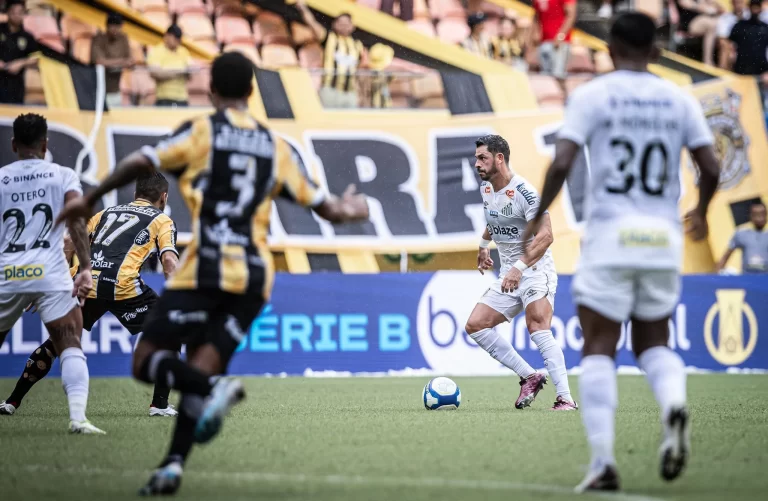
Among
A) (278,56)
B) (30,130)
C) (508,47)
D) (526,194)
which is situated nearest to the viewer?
(30,130)

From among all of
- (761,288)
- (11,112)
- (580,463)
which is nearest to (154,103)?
(11,112)

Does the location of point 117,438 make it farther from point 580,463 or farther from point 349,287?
point 349,287

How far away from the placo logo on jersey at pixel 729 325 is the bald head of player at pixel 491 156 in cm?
682

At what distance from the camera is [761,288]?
15875mm

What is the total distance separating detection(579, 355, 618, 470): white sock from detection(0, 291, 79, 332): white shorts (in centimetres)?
382

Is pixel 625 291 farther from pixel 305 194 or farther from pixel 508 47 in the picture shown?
pixel 508 47

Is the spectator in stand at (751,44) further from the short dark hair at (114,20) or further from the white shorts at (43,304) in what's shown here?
the white shorts at (43,304)

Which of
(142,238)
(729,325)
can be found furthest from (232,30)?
(142,238)

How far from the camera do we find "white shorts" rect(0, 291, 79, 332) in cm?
767

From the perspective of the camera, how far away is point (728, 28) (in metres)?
19.0

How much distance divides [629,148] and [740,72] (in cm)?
1390

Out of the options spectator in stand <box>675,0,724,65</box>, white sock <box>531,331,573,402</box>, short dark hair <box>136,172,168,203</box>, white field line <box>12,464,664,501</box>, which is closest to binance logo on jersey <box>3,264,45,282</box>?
white field line <box>12,464,664,501</box>

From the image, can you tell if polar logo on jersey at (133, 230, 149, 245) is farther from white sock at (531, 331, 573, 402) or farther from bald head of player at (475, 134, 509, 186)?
white sock at (531, 331, 573, 402)

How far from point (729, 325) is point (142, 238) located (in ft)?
29.8
